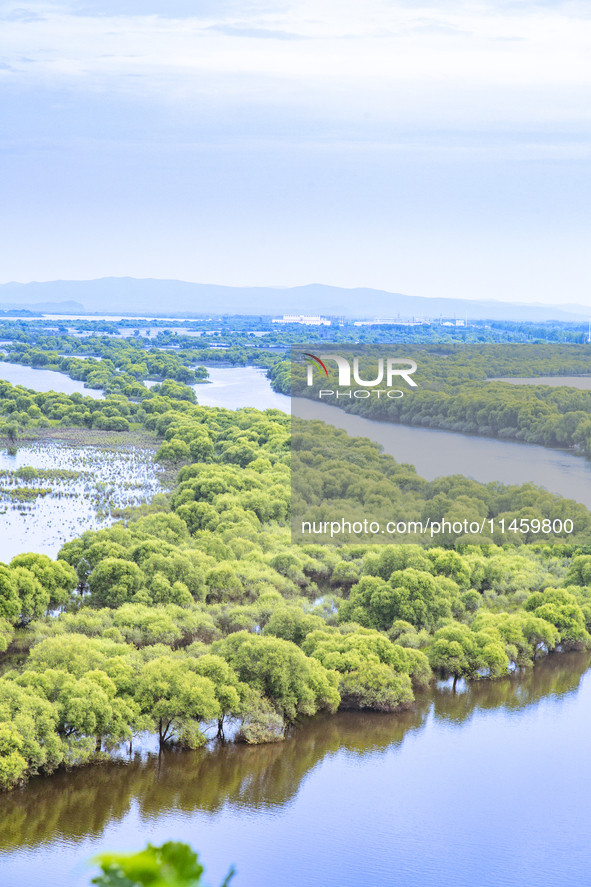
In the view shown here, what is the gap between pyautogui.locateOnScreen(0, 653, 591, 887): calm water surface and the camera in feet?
48.4

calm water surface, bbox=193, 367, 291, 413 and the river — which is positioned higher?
calm water surface, bbox=193, 367, 291, 413

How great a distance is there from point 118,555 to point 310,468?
6629 mm

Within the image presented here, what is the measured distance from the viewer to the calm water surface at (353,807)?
14750 mm

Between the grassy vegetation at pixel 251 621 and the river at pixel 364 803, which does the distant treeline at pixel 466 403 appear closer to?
the grassy vegetation at pixel 251 621

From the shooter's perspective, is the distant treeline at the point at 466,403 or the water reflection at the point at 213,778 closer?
the water reflection at the point at 213,778

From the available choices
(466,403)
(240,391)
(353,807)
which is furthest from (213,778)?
(240,391)

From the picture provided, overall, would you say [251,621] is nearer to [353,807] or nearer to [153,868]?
[353,807]

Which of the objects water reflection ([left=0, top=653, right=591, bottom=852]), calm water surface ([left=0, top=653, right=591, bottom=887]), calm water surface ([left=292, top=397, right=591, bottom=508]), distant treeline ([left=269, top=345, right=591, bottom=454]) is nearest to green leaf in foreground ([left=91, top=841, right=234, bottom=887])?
calm water surface ([left=0, top=653, right=591, bottom=887])

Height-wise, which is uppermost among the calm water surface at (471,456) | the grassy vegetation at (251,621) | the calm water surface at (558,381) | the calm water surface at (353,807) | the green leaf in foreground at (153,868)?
the calm water surface at (558,381)

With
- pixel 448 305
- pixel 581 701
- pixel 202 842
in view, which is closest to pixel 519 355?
pixel 581 701

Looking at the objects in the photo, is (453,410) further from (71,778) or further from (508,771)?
(71,778)

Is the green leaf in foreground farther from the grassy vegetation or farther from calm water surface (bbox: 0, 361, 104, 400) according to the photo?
calm water surface (bbox: 0, 361, 104, 400)

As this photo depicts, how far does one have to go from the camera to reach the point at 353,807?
1666 centimetres

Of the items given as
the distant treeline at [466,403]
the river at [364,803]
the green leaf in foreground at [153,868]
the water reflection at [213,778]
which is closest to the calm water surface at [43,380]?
Answer: the distant treeline at [466,403]
